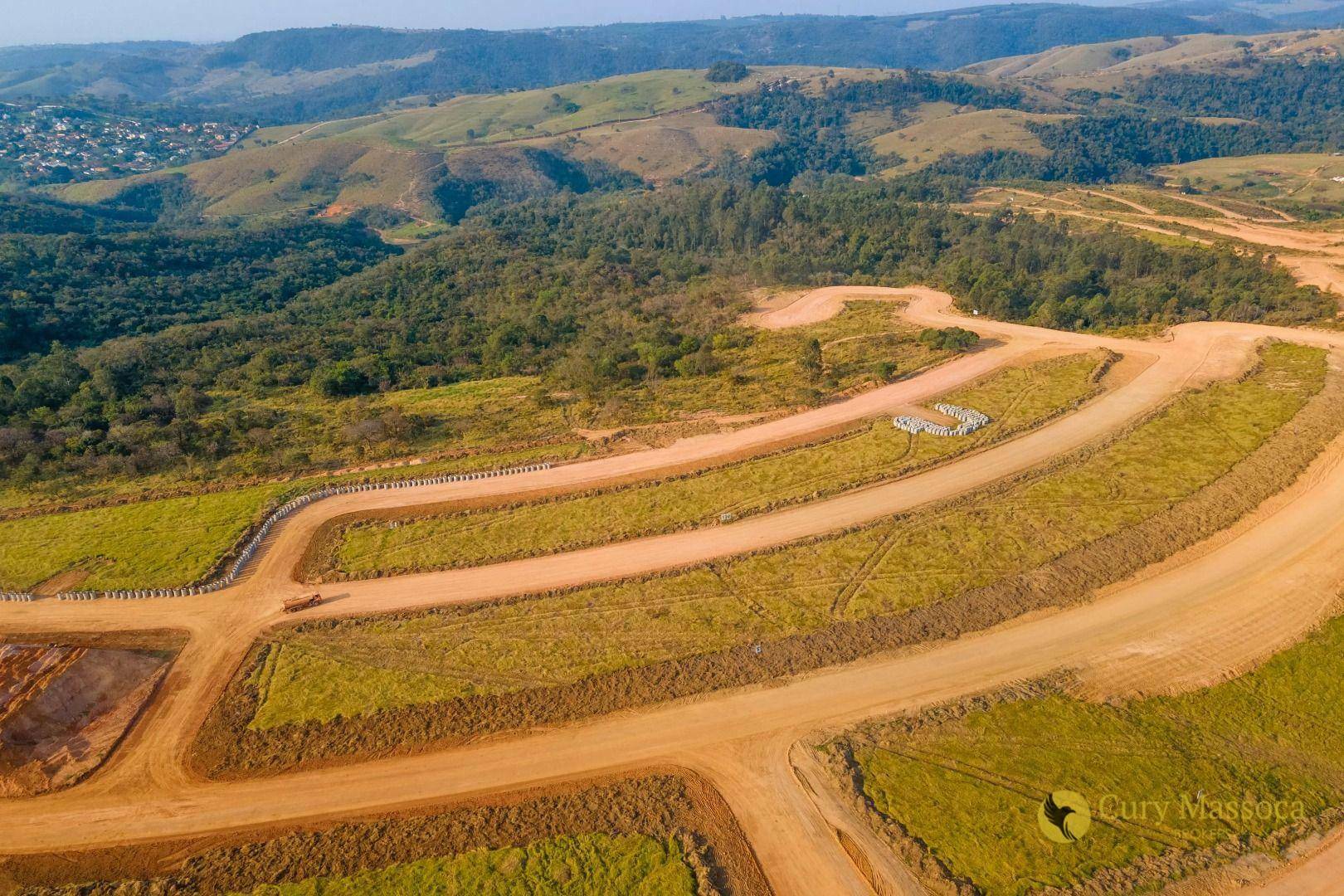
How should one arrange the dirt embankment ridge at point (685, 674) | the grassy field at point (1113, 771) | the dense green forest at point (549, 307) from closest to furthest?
the grassy field at point (1113, 771) < the dirt embankment ridge at point (685, 674) < the dense green forest at point (549, 307)

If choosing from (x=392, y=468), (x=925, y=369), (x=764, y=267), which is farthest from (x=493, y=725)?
(x=764, y=267)

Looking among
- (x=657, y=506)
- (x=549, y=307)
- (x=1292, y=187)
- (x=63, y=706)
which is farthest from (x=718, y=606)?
(x=1292, y=187)

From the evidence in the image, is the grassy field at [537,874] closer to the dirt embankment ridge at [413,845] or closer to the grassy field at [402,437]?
the dirt embankment ridge at [413,845]

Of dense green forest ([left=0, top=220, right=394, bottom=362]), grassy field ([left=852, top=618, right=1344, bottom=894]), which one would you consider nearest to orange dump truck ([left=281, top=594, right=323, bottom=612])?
grassy field ([left=852, top=618, right=1344, bottom=894])

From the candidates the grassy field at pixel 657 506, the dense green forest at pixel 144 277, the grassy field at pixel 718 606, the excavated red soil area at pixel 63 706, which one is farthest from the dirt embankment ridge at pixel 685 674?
the dense green forest at pixel 144 277

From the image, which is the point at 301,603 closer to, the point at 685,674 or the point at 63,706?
the point at 63,706
